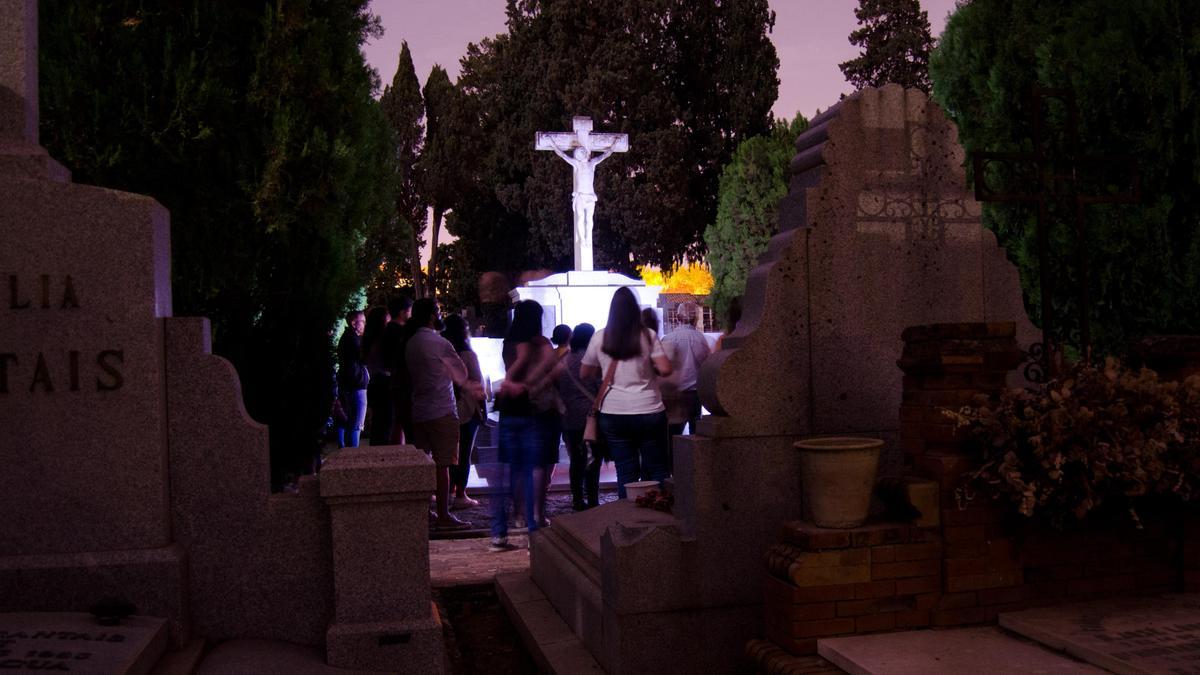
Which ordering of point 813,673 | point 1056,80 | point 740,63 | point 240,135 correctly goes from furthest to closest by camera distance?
1. point 740,63
2. point 1056,80
3. point 240,135
4. point 813,673

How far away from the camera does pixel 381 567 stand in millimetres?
4609

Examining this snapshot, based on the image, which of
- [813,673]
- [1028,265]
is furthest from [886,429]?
[1028,265]

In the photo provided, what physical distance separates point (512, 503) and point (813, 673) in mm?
5816

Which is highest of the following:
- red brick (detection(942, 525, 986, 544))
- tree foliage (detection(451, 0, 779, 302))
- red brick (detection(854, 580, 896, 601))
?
tree foliage (detection(451, 0, 779, 302))

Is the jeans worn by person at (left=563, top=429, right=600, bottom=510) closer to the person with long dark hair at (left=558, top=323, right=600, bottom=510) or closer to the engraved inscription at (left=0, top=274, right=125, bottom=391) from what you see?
the person with long dark hair at (left=558, top=323, right=600, bottom=510)

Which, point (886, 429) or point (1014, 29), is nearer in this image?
point (886, 429)

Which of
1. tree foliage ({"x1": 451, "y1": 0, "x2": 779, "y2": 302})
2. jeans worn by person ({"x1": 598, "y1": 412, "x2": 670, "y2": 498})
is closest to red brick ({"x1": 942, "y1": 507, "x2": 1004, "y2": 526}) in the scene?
jeans worn by person ({"x1": 598, "y1": 412, "x2": 670, "y2": 498})

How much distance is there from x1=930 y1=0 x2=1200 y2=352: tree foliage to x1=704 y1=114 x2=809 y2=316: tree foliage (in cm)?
1913

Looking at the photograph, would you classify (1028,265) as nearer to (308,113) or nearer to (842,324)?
(842,324)

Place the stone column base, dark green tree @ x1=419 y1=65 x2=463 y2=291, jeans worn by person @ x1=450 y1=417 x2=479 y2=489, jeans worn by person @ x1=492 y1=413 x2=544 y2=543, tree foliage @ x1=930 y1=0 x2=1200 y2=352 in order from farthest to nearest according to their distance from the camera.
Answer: dark green tree @ x1=419 y1=65 x2=463 y2=291 < jeans worn by person @ x1=450 y1=417 x2=479 y2=489 < jeans worn by person @ x1=492 y1=413 x2=544 y2=543 < tree foliage @ x1=930 y1=0 x2=1200 y2=352 < the stone column base

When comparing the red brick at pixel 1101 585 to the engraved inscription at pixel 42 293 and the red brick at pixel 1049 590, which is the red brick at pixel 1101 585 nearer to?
the red brick at pixel 1049 590

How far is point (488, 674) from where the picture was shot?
552 cm

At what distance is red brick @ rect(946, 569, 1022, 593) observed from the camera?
4.04 m

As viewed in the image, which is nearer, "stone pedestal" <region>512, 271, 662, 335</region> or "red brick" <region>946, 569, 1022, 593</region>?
"red brick" <region>946, 569, 1022, 593</region>
